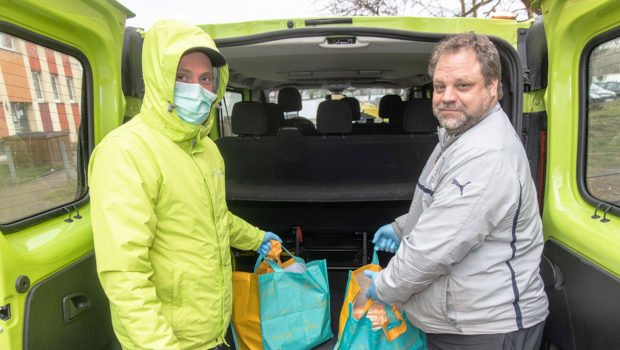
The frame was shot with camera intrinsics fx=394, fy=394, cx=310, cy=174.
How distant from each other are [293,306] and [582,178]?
144 centimetres

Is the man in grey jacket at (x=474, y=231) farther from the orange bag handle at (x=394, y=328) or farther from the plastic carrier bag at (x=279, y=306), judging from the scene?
the plastic carrier bag at (x=279, y=306)

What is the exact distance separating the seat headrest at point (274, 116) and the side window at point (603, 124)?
3.57 meters

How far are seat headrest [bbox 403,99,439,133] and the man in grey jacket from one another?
215cm

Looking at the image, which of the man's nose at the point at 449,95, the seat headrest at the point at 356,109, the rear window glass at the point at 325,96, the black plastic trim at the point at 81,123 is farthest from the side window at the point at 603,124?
the seat headrest at the point at 356,109

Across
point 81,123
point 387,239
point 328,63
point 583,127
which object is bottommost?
point 387,239

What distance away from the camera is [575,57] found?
161cm

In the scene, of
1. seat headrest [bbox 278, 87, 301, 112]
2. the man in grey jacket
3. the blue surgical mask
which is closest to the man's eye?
the blue surgical mask

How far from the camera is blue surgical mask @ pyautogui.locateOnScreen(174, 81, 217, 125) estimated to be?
53.5 inches

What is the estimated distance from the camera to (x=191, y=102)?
137cm

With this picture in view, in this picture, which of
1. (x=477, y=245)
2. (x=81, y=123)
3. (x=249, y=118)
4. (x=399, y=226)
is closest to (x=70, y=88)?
(x=81, y=123)

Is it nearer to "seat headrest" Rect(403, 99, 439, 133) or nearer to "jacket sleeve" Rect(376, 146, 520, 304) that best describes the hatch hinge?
"jacket sleeve" Rect(376, 146, 520, 304)

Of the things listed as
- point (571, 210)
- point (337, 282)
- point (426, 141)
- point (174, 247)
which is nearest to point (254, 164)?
point (337, 282)

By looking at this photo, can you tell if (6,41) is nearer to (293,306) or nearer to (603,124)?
(293,306)

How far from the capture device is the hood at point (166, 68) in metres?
1.27
